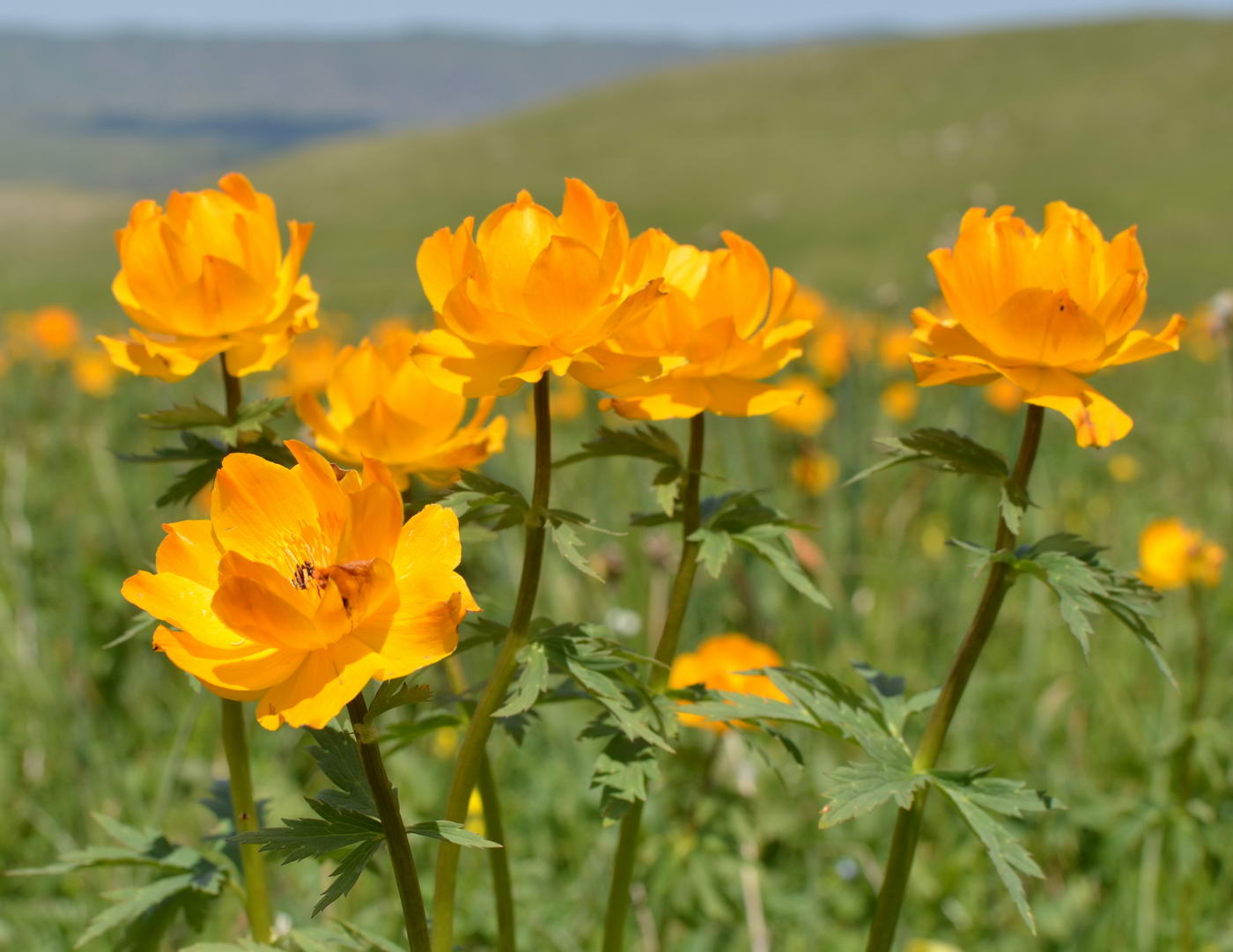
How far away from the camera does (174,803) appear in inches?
83.4

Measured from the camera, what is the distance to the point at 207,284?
2.99 ft

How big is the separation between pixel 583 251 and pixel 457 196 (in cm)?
3555

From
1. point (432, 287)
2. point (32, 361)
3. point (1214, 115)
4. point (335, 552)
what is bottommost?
point (1214, 115)

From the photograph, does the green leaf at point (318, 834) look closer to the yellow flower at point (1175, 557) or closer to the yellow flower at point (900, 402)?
the yellow flower at point (1175, 557)

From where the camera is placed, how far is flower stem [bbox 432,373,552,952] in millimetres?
779

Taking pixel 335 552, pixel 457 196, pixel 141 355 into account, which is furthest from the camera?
pixel 457 196

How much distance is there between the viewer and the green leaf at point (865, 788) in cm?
79

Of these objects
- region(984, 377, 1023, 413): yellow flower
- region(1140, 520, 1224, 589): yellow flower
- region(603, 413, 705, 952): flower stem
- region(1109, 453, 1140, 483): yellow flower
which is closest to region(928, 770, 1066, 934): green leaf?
region(603, 413, 705, 952): flower stem

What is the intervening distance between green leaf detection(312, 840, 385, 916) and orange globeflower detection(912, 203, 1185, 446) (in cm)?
52

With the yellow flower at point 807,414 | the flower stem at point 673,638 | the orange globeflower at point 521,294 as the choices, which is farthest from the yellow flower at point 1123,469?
the orange globeflower at point 521,294

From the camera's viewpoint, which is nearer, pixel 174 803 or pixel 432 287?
pixel 432 287

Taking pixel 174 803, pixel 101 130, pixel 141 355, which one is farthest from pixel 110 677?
pixel 101 130

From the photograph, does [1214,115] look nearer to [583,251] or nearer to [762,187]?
[762,187]

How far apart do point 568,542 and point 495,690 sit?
0.40 feet
